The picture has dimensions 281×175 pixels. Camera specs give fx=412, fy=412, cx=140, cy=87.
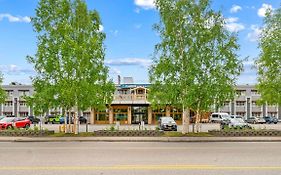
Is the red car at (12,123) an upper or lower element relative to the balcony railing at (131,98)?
lower

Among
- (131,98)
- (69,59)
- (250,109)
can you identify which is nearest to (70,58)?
(69,59)

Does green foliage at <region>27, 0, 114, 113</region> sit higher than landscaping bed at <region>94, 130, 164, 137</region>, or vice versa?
green foliage at <region>27, 0, 114, 113</region>

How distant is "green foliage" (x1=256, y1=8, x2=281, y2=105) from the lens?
3338cm

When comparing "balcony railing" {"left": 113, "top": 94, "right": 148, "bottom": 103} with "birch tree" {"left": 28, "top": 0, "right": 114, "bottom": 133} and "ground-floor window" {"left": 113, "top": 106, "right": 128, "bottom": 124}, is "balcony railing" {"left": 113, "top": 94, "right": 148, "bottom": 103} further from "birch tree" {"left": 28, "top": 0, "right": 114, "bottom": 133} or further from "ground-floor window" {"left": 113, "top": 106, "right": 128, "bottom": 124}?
"birch tree" {"left": 28, "top": 0, "right": 114, "bottom": 133}

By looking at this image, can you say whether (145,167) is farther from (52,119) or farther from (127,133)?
(52,119)

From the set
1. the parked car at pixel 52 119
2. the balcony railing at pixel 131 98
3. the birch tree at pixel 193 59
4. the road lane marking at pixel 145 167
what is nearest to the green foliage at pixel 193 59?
the birch tree at pixel 193 59

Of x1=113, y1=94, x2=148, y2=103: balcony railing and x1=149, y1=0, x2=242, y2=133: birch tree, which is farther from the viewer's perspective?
x1=113, y1=94, x2=148, y2=103: balcony railing

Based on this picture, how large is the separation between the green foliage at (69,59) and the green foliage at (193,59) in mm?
4334

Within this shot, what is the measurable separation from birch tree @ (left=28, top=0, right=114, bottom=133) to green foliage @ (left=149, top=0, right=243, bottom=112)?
4.31 m

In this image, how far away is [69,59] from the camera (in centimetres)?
3114

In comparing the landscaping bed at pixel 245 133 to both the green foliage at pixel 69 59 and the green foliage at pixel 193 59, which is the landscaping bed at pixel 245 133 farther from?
the green foliage at pixel 69 59

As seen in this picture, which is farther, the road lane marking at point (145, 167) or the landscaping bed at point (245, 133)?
the landscaping bed at point (245, 133)

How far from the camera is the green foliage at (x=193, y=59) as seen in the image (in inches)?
1226

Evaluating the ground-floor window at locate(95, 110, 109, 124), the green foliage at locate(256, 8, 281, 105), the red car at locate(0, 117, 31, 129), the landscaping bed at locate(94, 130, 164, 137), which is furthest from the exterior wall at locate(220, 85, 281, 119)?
the landscaping bed at locate(94, 130, 164, 137)
